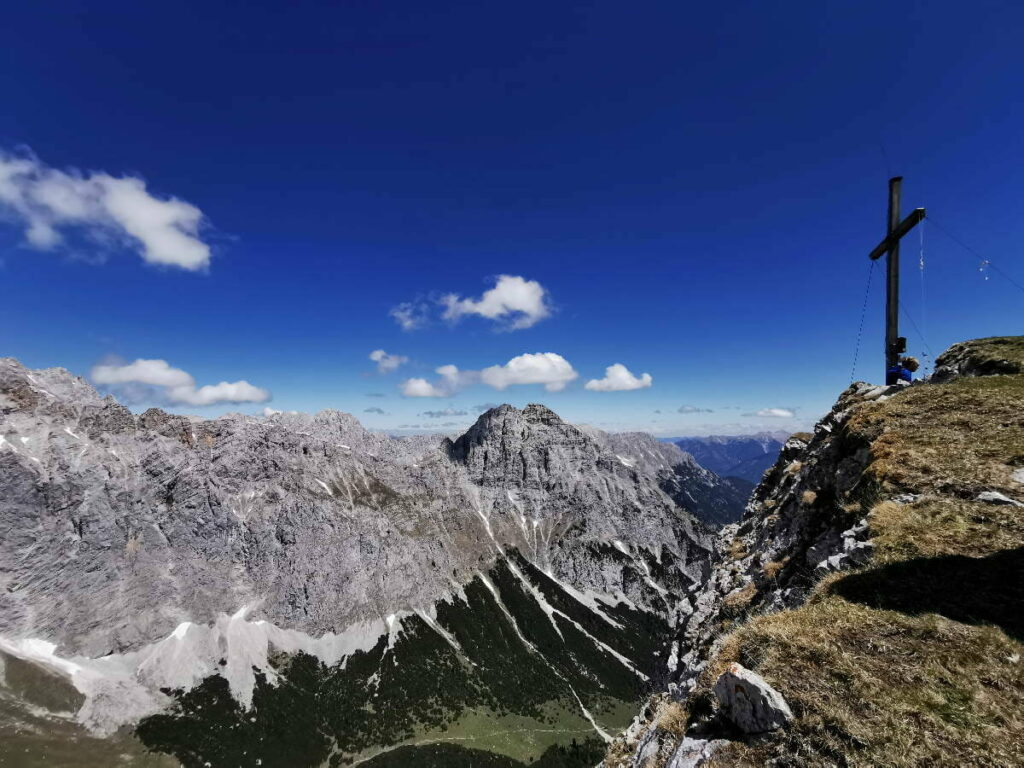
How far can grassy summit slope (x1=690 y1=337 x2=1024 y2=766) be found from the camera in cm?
805

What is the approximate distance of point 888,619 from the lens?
1124 cm

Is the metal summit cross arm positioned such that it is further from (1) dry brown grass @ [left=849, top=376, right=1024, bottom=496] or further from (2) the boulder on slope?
(2) the boulder on slope

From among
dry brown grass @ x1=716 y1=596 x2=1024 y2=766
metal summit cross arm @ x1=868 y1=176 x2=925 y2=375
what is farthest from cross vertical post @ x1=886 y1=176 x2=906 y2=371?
dry brown grass @ x1=716 y1=596 x2=1024 y2=766

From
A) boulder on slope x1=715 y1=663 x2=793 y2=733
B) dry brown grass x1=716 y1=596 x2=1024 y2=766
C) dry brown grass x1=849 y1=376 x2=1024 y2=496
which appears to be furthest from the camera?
dry brown grass x1=849 y1=376 x2=1024 y2=496

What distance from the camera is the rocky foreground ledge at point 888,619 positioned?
8305mm

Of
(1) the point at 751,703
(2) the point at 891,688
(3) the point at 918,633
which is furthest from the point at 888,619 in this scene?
(1) the point at 751,703

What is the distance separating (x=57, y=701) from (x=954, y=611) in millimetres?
308915

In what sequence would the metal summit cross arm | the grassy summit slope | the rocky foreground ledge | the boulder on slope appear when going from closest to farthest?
the grassy summit slope, the rocky foreground ledge, the boulder on slope, the metal summit cross arm

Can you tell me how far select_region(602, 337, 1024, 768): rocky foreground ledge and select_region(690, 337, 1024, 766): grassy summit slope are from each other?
36 millimetres

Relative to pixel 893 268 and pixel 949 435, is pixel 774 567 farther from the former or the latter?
pixel 893 268

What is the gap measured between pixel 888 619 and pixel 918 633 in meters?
0.69

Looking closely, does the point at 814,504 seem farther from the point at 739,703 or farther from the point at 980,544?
the point at 739,703

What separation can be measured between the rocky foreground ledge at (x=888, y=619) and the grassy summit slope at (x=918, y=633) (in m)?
0.04

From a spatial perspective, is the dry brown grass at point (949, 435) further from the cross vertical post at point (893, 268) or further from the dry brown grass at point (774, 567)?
the dry brown grass at point (774, 567)
